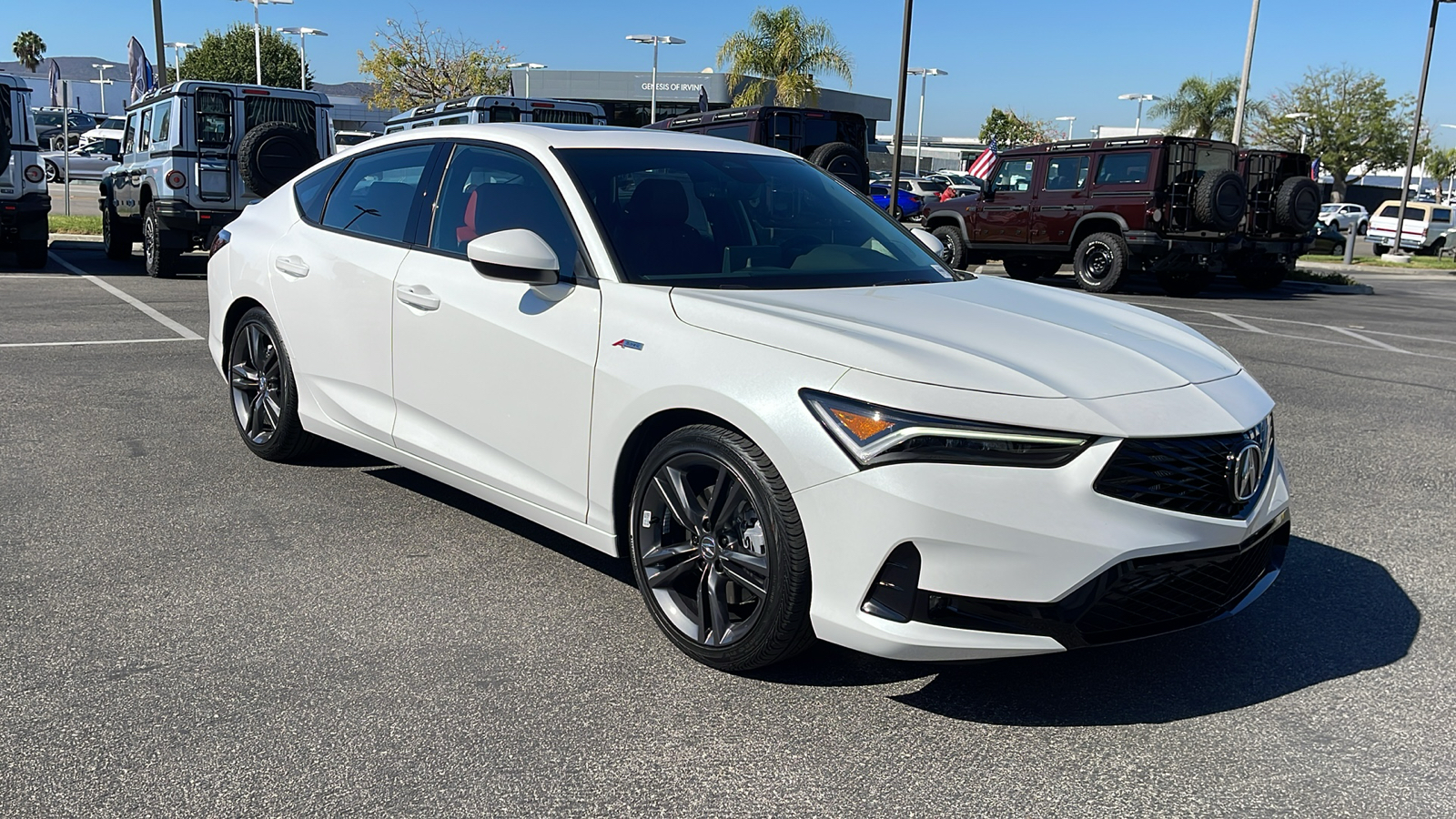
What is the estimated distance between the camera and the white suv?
1450 cm

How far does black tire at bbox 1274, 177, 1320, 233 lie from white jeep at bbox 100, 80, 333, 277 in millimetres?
13160

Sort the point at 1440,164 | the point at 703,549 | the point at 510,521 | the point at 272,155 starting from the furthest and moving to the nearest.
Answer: the point at 1440,164 → the point at 272,155 → the point at 510,521 → the point at 703,549

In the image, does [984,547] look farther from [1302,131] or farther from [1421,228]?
[1302,131]

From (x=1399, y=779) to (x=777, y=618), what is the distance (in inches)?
62.1

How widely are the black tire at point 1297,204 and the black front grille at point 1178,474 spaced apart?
1586 centimetres

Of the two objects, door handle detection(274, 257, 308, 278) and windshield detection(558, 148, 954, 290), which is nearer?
windshield detection(558, 148, 954, 290)

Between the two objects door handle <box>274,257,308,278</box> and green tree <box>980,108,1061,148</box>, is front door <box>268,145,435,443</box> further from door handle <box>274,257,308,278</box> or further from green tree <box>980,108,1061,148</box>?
green tree <box>980,108,1061,148</box>

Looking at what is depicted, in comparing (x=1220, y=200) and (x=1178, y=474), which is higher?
(x=1220, y=200)

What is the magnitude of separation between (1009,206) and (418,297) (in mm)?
15543

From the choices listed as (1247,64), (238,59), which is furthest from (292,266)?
(238,59)

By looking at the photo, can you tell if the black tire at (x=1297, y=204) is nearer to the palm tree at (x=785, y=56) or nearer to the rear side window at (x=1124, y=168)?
the rear side window at (x=1124, y=168)

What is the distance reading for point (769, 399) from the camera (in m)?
3.21

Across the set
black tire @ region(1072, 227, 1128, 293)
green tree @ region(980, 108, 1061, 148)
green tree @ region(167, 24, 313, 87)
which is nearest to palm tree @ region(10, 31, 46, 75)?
green tree @ region(167, 24, 313, 87)

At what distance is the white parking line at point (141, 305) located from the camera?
32.5 feet
